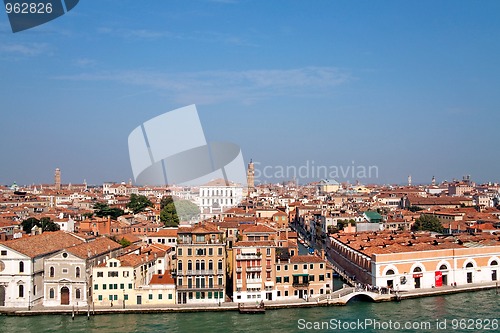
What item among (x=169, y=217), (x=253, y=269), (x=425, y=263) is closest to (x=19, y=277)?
(x=253, y=269)

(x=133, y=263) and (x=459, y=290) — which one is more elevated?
(x=133, y=263)

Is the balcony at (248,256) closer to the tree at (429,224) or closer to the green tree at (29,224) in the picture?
the green tree at (29,224)

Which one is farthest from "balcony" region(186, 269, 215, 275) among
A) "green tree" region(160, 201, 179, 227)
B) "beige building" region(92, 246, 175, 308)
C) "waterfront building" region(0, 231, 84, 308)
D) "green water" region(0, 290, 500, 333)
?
"green tree" region(160, 201, 179, 227)

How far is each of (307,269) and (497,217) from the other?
23.0 m

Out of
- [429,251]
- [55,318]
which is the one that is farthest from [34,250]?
[429,251]

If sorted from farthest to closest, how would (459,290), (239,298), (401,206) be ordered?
(401,206) < (459,290) < (239,298)

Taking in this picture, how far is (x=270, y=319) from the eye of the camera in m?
16.7

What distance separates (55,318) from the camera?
16984mm

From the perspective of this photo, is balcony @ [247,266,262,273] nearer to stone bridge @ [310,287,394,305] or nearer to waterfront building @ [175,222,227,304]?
waterfront building @ [175,222,227,304]

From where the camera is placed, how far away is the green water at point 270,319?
52.0 ft

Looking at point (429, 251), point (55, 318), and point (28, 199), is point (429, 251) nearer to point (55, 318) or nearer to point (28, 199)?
point (55, 318)

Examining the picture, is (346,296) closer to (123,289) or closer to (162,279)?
(162,279)

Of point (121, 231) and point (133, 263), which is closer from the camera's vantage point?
point (133, 263)

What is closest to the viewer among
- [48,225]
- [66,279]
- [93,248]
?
[66,279]
